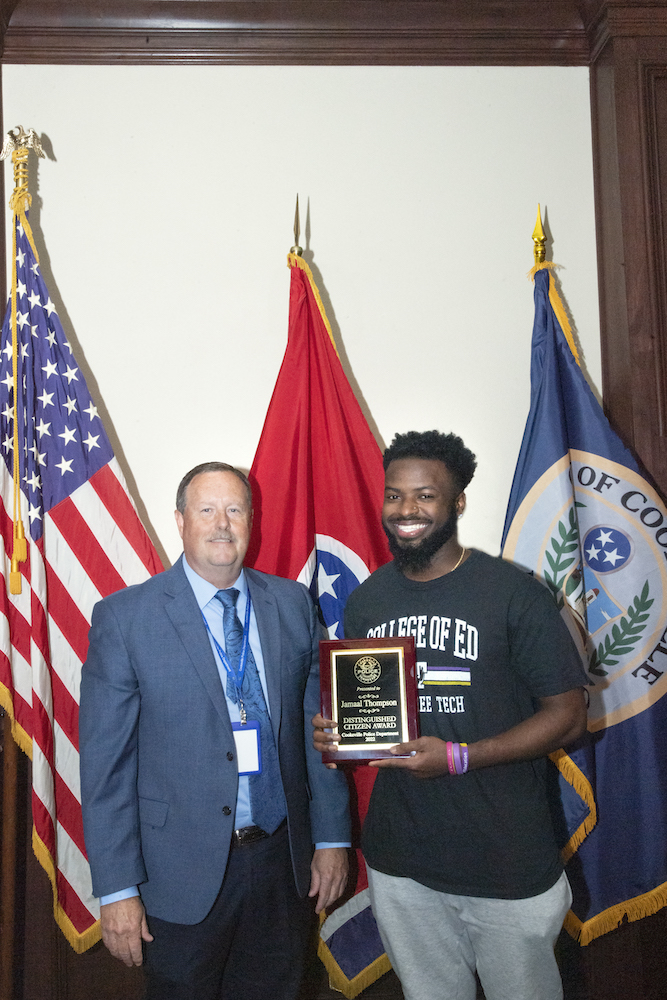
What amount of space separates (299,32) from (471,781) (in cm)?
278

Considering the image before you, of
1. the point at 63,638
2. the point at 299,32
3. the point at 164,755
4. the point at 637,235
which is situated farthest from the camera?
the point at 299,32

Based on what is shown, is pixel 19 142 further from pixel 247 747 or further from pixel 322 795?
pixel 322 795

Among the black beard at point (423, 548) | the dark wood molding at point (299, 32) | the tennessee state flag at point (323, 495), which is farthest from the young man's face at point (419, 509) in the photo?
the dark wood molding at point (299, 32)

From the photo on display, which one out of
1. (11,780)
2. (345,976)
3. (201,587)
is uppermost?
(201,587)

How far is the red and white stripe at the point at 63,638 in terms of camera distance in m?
2.48

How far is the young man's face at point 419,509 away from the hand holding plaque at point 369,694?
0.81ft

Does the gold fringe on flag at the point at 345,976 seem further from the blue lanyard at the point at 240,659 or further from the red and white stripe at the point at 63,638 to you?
the blue lanyard at the point at 240,659

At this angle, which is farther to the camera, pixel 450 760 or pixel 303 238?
pixel 303 238

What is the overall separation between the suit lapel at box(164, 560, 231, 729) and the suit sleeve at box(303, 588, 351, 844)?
0.29 meters

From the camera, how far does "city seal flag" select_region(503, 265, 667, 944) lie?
252cm

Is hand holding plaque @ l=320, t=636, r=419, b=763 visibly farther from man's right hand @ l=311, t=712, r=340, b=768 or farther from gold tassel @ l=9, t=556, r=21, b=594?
gold tassel @ l=9, t=556, r=21, b=594

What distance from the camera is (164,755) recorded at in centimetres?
188

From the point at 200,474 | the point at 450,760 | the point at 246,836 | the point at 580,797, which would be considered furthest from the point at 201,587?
the point at 580,797

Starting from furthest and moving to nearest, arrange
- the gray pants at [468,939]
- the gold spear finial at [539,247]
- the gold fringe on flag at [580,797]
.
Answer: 1. the gold spear finial at [539,247]
2. the gold fringe on flag at [580,797]
3. the gray pants at [468,939]
